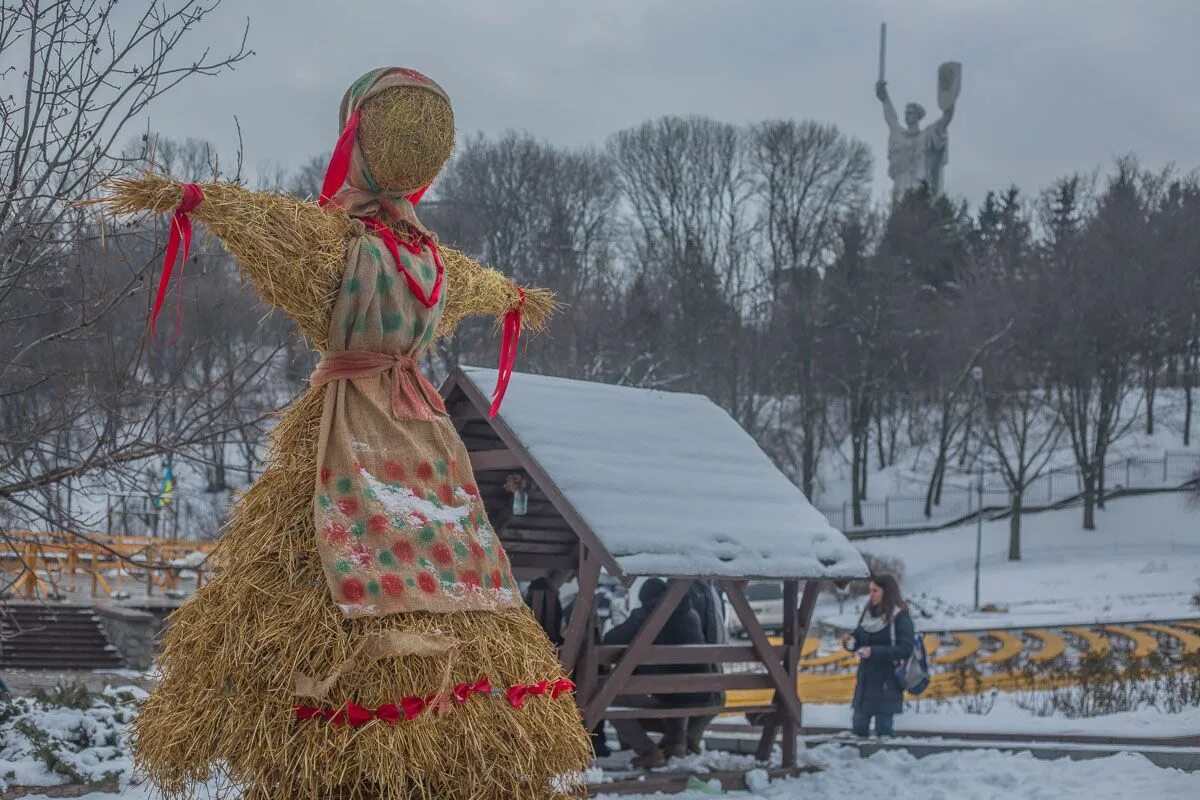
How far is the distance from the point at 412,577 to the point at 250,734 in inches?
29.9

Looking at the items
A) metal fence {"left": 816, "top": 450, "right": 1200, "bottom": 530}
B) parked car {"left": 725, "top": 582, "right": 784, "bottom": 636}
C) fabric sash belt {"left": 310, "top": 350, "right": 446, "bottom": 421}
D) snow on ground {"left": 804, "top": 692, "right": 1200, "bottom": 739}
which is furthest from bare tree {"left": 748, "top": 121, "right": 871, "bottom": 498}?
fabric sash belt {"left": 310, "top": 350, "right": 446, "bottom": 421}

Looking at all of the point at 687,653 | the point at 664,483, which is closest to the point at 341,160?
the point at 664,483

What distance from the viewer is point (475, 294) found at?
594 centimetres

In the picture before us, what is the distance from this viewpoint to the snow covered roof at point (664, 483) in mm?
9141

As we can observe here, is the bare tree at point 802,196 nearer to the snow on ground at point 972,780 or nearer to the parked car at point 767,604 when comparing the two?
the parked car at point 767,604

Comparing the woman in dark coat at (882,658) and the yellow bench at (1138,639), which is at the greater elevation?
the woman in dark coat at (882,658)

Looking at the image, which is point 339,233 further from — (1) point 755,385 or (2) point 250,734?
(1) point 755,385

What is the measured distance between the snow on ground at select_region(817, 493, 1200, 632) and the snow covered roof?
16.7m

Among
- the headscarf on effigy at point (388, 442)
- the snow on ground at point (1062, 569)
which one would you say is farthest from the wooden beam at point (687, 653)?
the snow on ground at point (1062, 569)

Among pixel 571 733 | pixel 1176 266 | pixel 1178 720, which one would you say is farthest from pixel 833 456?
pixel 571 733

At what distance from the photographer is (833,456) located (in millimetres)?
48500

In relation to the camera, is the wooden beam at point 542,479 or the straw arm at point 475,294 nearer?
the straw arm at point 475,294

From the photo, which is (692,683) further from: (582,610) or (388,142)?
(388,142)

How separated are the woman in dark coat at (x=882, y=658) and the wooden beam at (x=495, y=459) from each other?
3.99m
